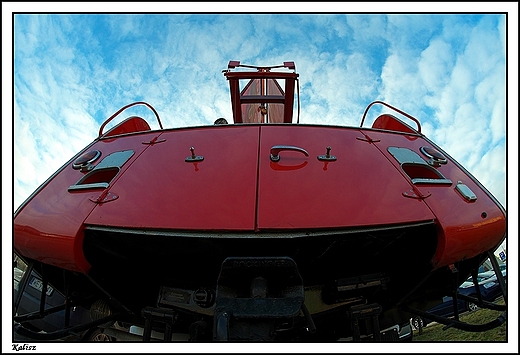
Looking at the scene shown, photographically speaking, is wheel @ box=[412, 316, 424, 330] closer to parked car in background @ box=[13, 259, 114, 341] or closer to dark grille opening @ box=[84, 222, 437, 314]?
dark grille opening @ box=[84, 222, 437, 314]

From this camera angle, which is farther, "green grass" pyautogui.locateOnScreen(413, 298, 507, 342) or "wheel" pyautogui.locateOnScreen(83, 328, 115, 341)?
"green grass" pyautogui.locateOnScreen(413, 298, 507, 342)

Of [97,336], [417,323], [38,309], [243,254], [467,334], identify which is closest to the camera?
[243,254]

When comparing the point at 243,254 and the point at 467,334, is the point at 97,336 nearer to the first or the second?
the point at 243,254

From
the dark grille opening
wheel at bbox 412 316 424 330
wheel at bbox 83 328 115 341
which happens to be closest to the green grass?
wheel at bbox 412 316 424 330

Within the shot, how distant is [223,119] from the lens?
3600 mm

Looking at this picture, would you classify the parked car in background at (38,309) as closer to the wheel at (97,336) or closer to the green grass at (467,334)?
the wheel at (97,336)

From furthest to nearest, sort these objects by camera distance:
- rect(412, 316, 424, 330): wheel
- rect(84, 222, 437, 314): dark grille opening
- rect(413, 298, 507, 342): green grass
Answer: rect(412, 316, 424, 330): wheel, rect(413, 298, 507, 342): green grass, rect(84, 222, 437, 314): dark grille opening

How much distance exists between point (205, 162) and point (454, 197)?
127 cm

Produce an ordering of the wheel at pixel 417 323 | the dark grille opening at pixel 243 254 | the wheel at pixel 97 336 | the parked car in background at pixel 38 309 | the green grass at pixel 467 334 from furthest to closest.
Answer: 1. the wheel at pixel 417 323
2. the green grass at pixel 467 334
3. the parked car in background at pixel 38 309
4. the wheel at pixel 97 336
5. the dark grille opening at pixel 243 254

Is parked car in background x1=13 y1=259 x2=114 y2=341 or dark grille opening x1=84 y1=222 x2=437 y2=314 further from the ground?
dark grille opening x1=84 y1=222 x2=437 y2=314

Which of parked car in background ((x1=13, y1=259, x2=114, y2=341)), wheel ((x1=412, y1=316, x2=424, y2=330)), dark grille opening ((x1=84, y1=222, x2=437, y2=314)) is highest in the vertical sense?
dark grille opening ((x1=84, y1=222, x2=437, y2=314))

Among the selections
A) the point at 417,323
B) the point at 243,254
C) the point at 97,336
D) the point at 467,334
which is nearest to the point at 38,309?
the point at 97,336

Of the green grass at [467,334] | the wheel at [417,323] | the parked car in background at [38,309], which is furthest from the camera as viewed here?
the wheel at [417,323]

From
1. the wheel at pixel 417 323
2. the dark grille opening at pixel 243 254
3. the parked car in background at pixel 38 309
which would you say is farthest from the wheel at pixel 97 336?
the wheel at pixel 417 323
